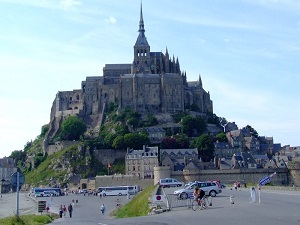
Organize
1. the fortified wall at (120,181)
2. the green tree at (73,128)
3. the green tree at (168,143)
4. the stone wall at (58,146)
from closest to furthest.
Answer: the fortified wall at (120,181) → the green tree at (168,143) → the stone wall at (58,146) → the green tree at (73,128)

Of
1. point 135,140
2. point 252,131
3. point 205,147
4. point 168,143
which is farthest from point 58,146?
point 252,131

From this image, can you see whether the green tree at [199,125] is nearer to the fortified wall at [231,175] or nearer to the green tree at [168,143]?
the green tree at [168,143]

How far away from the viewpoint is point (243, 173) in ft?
277

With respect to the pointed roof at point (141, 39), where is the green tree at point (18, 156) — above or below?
below

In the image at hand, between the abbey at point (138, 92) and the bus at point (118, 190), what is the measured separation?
36428 mm

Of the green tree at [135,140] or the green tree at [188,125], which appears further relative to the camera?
the green tree at [188,125]

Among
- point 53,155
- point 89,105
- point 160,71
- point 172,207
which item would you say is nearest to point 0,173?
point 53,155

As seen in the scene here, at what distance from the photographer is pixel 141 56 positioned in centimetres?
12850

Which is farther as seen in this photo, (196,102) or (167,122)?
(196,102)

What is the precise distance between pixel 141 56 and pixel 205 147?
37.6 m

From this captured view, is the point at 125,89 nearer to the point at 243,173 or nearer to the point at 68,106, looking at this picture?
the point at 68,106

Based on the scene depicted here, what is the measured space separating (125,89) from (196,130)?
63.3 feet

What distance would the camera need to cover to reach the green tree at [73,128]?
4341 inches

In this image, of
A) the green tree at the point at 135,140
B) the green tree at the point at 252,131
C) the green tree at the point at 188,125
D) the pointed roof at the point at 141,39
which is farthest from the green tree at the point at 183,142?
the pointed roof at the point at 141,39
